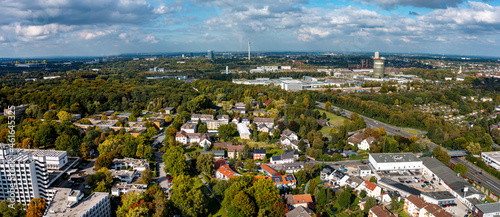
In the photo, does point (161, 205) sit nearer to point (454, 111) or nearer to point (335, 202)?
point (335, 202)

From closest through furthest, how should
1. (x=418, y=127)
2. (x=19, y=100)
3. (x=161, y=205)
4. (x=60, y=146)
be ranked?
1. (x=161, y=205)
2. (x=60, y=146)
3. (x=418, y=127)
4. (x=19, y=100)

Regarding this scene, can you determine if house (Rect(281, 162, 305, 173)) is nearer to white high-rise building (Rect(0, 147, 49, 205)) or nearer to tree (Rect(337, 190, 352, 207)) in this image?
tree (Rect(337, 190, 352, 207))

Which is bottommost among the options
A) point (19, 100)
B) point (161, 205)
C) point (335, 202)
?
point (335, 202)

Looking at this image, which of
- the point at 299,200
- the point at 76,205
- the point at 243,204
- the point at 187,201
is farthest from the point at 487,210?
the point at 76,205

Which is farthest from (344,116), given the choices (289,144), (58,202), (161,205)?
(58,202)

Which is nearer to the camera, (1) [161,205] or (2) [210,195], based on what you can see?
(1) [161,205]

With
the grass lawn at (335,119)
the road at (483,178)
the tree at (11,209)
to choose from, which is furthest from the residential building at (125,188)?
the grass lawn at (335,119)

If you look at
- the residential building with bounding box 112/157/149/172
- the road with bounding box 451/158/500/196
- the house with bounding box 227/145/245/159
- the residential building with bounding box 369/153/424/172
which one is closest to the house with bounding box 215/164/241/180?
the house with bounding box 227/145/245/159
